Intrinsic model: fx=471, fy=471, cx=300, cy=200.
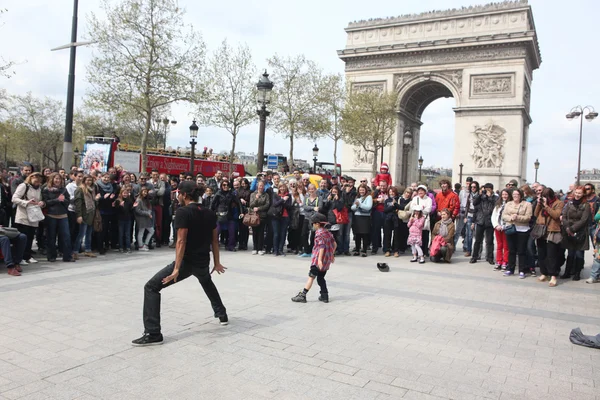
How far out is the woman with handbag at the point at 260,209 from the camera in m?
12.1

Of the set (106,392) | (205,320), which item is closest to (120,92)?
(205,320)

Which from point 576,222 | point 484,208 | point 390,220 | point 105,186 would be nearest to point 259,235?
point 390,220

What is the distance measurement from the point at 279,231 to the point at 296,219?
59 centimetres

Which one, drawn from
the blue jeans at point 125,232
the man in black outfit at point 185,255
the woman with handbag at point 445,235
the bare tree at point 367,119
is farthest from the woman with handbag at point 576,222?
the bare tree at point 367,119

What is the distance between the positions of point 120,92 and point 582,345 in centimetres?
2532

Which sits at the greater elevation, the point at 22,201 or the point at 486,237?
the point at 22,201

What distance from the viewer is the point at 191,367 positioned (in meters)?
4.54

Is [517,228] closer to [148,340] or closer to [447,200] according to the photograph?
[447,200]

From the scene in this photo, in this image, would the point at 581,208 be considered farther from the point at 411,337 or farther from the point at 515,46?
the point at 515,46

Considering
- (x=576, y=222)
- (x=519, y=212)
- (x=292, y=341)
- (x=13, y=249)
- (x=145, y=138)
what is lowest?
(x=292, y=341)

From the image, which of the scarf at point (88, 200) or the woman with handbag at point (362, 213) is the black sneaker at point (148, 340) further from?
the woman with handbag at point (362, 213)

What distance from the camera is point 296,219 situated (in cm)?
1249

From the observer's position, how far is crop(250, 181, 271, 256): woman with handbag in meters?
12.1

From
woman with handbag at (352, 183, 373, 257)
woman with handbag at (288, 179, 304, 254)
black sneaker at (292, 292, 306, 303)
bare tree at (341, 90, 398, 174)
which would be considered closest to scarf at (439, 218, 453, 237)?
woman with handbag at (352, 183, 373, 257)
